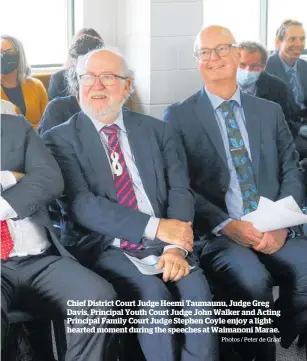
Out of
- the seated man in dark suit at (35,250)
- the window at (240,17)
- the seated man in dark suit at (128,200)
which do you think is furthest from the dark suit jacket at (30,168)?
the window at (240,17)

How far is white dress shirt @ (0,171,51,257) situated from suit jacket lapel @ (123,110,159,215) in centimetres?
34

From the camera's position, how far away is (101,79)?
7.06 feet

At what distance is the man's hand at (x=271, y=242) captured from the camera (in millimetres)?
2170

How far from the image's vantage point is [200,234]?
90.0 inches

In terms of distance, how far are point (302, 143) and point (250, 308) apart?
154cm

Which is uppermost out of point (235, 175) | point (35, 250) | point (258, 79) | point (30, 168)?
point (258, 79)

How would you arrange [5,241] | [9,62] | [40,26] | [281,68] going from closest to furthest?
[5,241] → [9,62] → [40,26] → [281,68]

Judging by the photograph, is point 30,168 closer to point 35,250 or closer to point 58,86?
point 35,250

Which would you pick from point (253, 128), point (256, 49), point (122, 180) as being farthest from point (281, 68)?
point (122, 180)

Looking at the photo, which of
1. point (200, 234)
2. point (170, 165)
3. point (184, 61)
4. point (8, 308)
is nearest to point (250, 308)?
point (200, 234)

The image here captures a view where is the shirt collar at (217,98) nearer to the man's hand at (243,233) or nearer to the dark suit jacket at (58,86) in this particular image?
the man's hand at (243,233)

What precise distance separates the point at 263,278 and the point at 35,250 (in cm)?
66

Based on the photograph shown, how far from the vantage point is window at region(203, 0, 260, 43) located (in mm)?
3734

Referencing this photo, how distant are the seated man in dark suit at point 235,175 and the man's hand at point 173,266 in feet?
0.62
